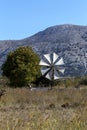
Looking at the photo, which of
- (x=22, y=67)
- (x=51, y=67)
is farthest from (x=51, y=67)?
(x=22, y=67)

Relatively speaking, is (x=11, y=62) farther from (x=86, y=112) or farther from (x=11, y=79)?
(x=86, y=112)

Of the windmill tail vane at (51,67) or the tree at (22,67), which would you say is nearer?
the windmill tail vane at (51,67)

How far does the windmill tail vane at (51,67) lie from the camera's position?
61562mm

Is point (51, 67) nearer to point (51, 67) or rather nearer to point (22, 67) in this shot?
point (51, 67)

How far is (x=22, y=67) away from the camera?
65688 millimetres

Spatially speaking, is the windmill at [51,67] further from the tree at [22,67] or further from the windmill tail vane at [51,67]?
the tree at [22,67]

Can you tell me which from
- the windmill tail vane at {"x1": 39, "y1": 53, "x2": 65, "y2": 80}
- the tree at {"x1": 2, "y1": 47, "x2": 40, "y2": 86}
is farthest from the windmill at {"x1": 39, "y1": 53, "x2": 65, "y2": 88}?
the tree at {"x1": 2, "y1": 47, "x2": 40, "y2": 86}

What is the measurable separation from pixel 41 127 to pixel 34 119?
31.9 inches

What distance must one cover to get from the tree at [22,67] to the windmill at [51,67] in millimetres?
2536

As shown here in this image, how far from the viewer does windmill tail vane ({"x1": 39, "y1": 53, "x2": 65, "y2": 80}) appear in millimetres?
61562

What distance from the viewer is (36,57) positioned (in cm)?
6956

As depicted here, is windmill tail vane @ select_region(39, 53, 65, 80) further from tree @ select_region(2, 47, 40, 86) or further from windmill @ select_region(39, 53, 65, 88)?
tree @ select_region(2, 47, 40, 86)

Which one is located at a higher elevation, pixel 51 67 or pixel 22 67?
pixel 51 67

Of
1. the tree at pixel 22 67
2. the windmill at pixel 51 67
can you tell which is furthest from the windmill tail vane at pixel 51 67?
the tree at pixel 22 67
